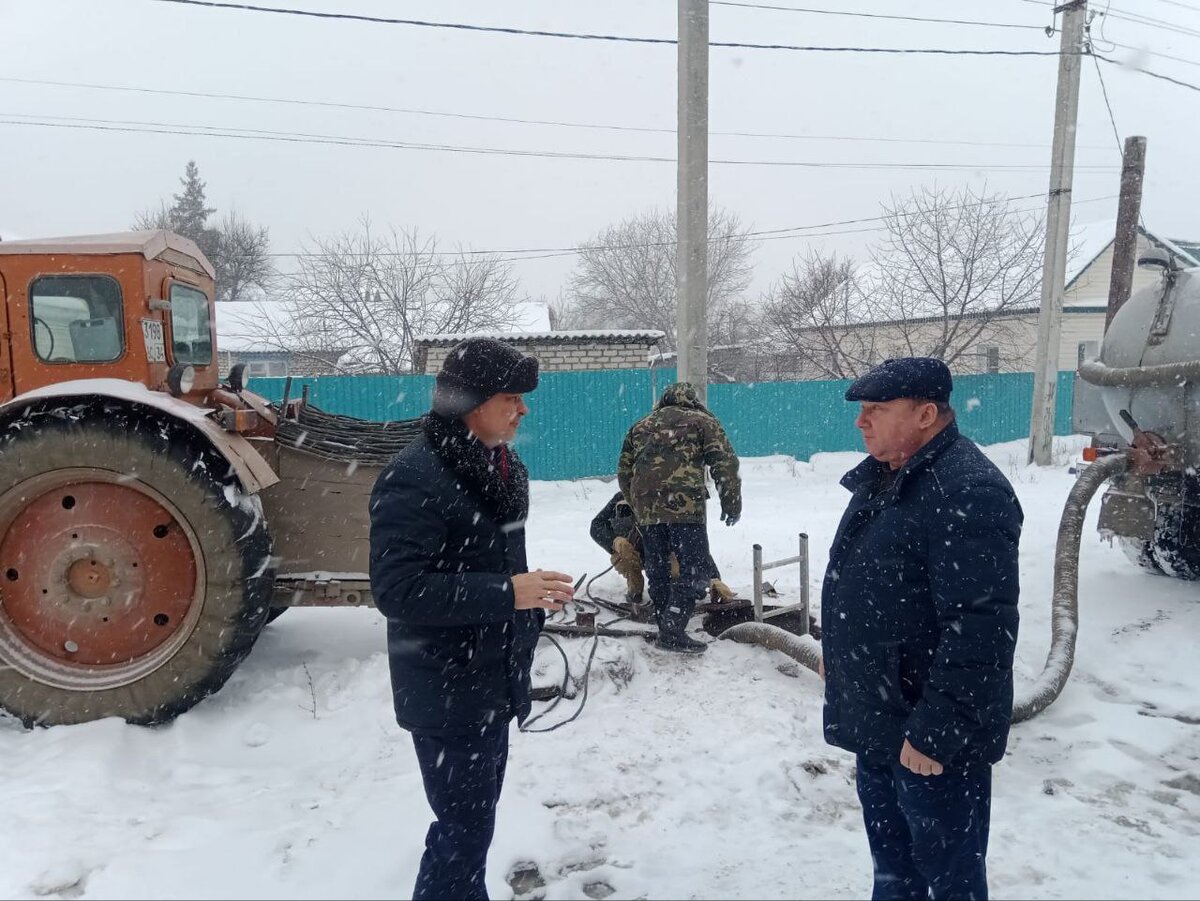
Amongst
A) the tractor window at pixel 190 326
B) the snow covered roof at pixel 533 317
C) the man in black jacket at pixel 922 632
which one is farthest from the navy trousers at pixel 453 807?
the snow covered roof at pixel 533 317

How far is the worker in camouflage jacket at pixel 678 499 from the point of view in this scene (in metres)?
4.52

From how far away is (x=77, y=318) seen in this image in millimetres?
3861

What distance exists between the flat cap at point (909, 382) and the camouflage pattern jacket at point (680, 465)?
2.40m

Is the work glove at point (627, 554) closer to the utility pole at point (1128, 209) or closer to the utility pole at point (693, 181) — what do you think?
the utility pole at point (693, 181)

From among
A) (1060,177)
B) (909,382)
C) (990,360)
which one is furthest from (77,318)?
(990,360)

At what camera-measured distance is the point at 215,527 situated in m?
3.63

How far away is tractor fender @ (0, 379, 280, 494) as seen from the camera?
3.48m

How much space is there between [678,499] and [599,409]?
7.67 meters

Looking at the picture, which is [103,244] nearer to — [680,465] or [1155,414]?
[680,465]

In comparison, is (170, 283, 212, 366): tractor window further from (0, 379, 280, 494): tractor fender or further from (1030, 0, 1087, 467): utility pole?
(1030, 0, 1087, 467): utility pole

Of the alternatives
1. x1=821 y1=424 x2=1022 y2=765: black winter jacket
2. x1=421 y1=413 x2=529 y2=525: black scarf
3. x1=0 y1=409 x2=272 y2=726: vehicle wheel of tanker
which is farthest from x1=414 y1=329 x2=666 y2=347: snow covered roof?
x1=821 y1=424 x2=1022 y2=765: black winter jacket

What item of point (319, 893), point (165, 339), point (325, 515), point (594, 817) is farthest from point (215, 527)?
point (594, 817)

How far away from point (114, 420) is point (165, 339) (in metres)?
0.58

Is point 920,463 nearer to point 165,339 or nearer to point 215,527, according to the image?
point 215,527
